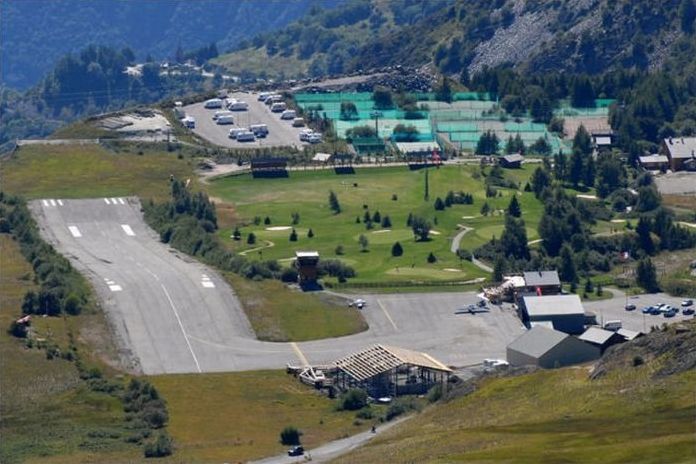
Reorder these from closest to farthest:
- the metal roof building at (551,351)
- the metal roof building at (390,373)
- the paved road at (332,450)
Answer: the paved road at (332,450) → the metal roof building at (551,351) → the metal roof building at (390,373)

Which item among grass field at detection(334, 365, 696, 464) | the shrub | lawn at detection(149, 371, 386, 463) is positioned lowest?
lawn at detection(149, 371, 386, 463)

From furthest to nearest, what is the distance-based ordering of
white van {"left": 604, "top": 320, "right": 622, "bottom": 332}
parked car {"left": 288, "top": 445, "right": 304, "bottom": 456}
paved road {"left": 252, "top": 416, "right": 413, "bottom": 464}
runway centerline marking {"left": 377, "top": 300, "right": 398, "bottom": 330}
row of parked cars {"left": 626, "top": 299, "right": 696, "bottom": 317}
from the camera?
row of parked cars {"left": 626, "top": 299, "right": 696, "bottom": 317}, runway centerline marking {"left": 377, "top": 300, "right": 398, "bottom": 330}, white van {"left": 604, "top": 320, "right": 622, "bottom": 332}, parked car {"left": 288, "top": 445, "right": 304, "bottom": 456}, paved road {"left": 252, "top": 416, "right": 413, "bottom": 464}

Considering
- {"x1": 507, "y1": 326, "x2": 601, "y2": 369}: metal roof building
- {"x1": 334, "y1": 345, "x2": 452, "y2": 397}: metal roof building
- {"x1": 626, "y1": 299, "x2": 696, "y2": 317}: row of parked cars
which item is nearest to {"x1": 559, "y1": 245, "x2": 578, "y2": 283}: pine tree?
{"x1": 626, "y1": 299, "x2": 696, "y2": 317}: row of parked cars

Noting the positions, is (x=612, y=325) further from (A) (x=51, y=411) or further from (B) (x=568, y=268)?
(A) (x=51, y=411)

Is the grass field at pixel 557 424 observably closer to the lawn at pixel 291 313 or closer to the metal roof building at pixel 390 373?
the metal roof building at pixel 390 373

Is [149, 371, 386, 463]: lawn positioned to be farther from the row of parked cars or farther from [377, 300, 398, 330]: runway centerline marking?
the row of parked cars

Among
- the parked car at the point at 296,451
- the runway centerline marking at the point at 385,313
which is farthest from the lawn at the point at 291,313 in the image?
the parked car at the point at 296,451

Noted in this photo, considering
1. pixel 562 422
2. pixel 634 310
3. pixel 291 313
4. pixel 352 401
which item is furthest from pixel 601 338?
pixel 562 422

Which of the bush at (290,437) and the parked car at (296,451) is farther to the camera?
the bush at (290,437)
